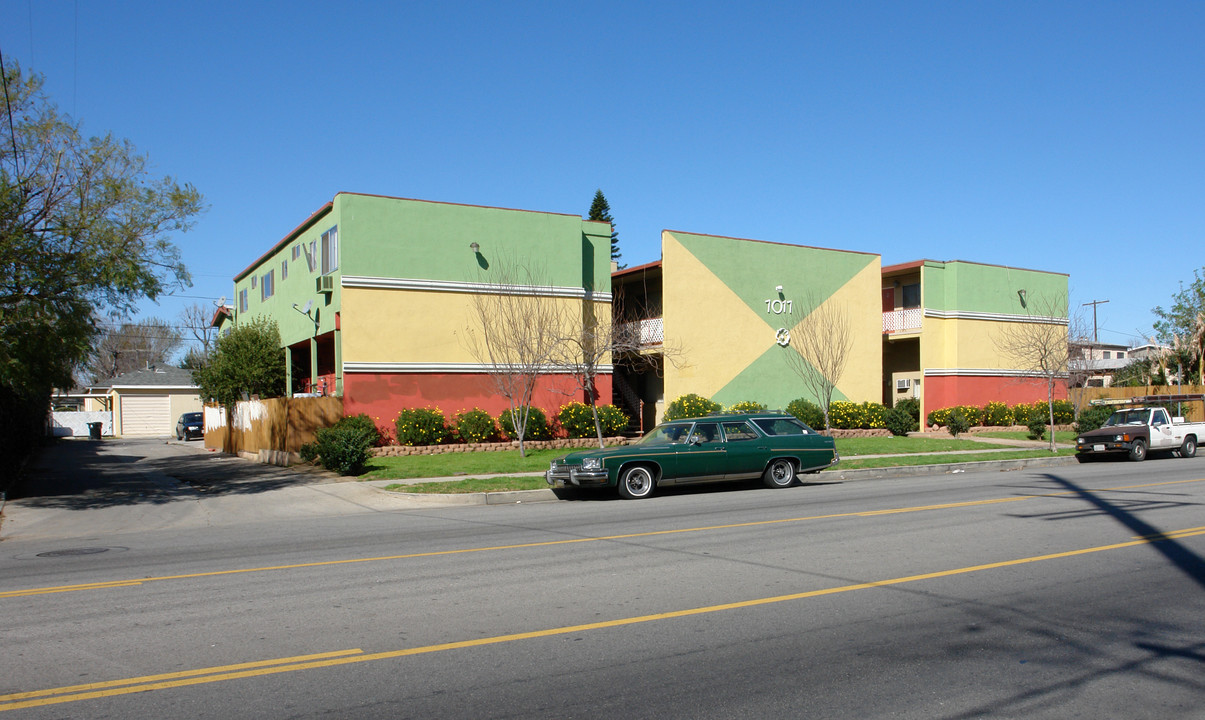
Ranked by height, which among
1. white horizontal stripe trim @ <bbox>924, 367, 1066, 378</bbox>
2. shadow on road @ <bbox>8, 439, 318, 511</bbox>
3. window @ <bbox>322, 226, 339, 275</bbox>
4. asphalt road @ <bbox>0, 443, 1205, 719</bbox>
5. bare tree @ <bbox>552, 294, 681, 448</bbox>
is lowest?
shadow on road @ <bbox>8, 439, 318, 511</bbox>

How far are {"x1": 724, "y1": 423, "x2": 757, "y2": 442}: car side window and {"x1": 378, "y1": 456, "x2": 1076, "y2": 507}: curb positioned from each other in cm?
267

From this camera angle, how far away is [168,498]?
59.7 feet

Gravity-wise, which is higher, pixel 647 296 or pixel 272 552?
pixel 647 296

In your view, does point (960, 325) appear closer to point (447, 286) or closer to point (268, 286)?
point (447, 286)

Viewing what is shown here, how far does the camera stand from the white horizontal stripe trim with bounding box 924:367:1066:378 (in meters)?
37.8

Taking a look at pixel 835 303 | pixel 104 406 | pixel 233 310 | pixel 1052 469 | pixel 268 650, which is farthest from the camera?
pixel 104 406

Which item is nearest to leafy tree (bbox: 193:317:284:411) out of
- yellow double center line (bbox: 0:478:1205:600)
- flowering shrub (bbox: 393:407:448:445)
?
flowering shrub (bbox: 393:407:448:445)

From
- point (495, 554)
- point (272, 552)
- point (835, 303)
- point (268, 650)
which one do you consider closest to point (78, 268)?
point (272, 552)

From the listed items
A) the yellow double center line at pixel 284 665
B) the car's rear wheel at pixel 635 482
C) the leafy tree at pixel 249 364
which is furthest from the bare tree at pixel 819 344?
the yellow double center line at pixel 284 665

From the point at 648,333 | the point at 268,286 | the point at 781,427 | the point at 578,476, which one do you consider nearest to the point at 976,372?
the point at 648,333

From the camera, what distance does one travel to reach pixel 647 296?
36656 millimetres

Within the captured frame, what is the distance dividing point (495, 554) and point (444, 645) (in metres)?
3.80

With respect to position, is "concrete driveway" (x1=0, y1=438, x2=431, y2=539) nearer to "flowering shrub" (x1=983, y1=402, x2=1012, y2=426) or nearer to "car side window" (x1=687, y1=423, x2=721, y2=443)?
"car side window" (x1=687, y1=423, x2=721, y2=443)

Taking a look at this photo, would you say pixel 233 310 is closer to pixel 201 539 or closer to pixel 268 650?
pixel 201 539
